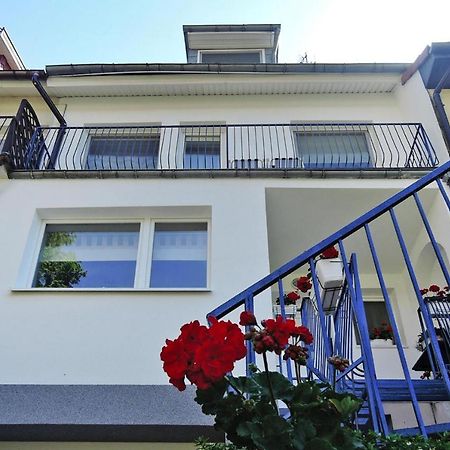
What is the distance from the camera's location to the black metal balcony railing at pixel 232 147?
6.61m

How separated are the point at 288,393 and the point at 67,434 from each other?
9.77 ft

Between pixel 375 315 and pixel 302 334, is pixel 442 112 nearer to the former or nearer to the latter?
pixel 375 315

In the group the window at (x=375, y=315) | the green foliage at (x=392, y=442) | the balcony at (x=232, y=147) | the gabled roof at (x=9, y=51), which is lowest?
the green foliage at (x=392, y=442)

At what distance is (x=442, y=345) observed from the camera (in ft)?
12.1

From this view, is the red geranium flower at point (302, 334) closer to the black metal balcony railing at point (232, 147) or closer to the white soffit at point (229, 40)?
the black metal balcony railing at point (232, 147)

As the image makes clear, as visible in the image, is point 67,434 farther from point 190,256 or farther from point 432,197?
point 432,197

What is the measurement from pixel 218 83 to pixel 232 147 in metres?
1.45

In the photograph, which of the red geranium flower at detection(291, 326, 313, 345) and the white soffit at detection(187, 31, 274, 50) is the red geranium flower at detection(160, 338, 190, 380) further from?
the white soffit at detection(187, 31, 274, 50)

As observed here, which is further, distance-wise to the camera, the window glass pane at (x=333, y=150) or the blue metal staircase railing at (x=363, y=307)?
the window glass pane at (x=333, y=150)

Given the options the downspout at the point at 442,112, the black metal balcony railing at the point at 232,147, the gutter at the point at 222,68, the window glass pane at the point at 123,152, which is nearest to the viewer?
the downspout at the point at 442,112

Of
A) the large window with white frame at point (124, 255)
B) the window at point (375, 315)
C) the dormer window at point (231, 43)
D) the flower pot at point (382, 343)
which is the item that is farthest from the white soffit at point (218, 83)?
the flower pot at point (382, 343)

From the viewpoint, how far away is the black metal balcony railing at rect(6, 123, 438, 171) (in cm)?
661

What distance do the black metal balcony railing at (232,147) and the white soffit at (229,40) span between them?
10.8 ft

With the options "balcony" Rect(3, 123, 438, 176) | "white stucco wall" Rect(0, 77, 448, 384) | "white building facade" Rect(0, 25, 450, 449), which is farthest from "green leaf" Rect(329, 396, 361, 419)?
"balcony" Rect(3, 123, 438, 176)
